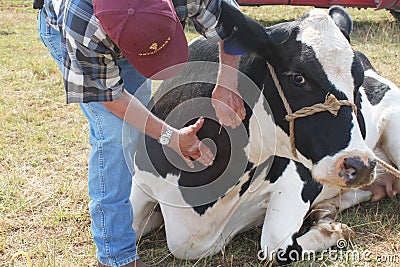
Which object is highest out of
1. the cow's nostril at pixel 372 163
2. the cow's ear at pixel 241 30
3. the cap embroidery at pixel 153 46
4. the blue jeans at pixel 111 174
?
the cap embroidery at pixel 153 46

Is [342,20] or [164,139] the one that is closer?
[164,139]

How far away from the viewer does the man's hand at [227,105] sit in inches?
104

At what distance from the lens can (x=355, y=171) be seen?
2.40m

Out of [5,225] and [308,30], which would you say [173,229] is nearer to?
[5,225]

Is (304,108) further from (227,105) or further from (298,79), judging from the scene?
(227,105)

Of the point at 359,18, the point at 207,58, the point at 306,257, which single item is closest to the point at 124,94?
the point at 207,58

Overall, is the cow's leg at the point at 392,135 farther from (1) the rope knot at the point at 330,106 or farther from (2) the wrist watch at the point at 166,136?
(2) the wrist watch at the point at 166,136

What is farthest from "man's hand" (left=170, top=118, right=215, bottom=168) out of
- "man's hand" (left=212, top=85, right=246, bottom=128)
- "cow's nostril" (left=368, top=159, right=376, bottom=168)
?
"cow's nostril" (left=368, top=159, right=376, bottom=168)

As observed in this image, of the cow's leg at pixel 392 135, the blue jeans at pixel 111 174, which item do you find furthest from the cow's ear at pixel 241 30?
the cow's leg at pixel 392 135

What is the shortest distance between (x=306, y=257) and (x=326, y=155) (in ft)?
2.35

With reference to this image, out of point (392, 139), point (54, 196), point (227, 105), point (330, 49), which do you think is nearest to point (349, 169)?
point (330, 49)

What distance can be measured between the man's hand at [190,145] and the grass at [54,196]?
0.62 metres

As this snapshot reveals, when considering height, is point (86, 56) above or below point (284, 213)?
above

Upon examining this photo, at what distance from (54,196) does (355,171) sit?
6.30 ft
